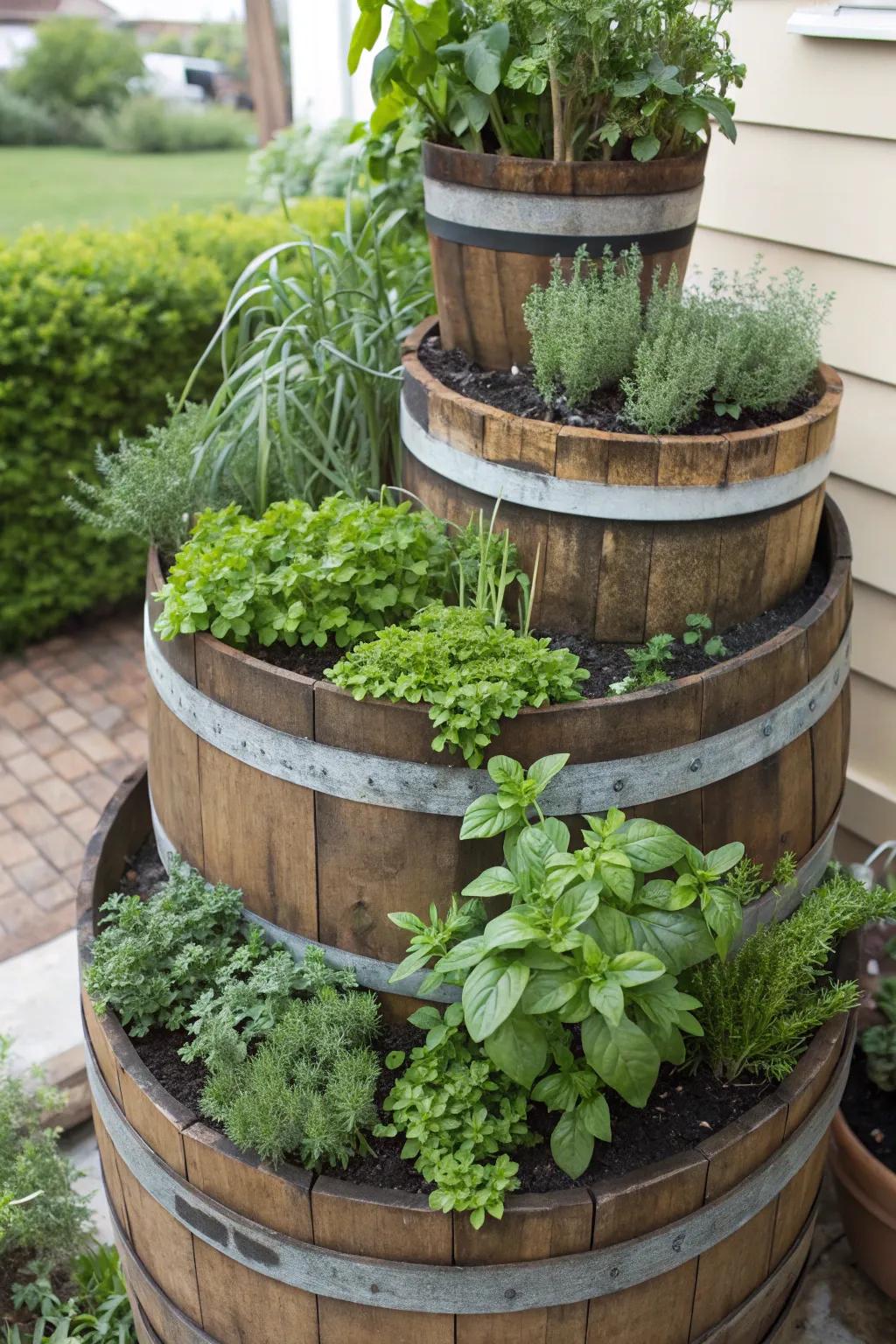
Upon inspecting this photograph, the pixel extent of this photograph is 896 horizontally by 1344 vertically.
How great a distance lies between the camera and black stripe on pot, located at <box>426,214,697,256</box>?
193 centimetres

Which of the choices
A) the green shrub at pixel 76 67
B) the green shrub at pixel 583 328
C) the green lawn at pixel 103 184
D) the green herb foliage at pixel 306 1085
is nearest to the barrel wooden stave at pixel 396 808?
the green herb foliage at pixel 306 1085

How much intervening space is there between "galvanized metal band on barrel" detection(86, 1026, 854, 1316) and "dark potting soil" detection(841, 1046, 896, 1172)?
0.75 m

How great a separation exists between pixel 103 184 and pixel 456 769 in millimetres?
13329

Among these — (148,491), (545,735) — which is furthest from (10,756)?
(545,735)

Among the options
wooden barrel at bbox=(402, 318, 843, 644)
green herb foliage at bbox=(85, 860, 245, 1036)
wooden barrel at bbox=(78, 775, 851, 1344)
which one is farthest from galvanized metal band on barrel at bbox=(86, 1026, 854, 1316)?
wooden barrel at bbox=(402, 318, 843, 644)

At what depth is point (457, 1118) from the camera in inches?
61.4

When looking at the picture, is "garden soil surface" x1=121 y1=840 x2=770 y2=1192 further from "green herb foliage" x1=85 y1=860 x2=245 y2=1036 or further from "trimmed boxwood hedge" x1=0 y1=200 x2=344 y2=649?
"trimmed boxwood hedge" x1=0 y1=200 x2=344 y2=649

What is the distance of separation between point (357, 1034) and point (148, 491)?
1.03 meters

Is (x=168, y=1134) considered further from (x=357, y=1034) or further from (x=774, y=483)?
(x=774, y=483)

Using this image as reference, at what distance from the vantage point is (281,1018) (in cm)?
167

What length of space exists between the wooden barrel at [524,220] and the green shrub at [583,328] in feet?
0.19

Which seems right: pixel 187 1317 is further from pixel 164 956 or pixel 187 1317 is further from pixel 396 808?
pixel 396 808

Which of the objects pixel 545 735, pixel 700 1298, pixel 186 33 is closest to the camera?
pixel 545 735

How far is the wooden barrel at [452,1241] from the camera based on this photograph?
4.87 feet
